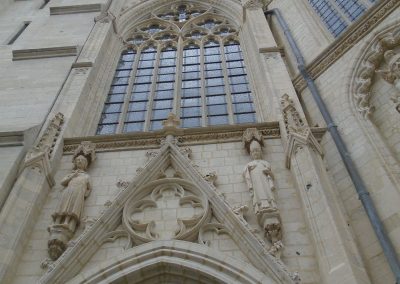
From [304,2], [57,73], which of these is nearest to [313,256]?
[57,73]

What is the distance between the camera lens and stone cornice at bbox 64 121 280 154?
9516 millimetres

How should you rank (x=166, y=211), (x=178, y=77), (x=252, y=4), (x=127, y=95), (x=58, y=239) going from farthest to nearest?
1. (x=252, y=4)
2. (x=178, y=77)
3. (x=127, y=95)
4. (x=166, y=211)
5. (x=58, y=239)

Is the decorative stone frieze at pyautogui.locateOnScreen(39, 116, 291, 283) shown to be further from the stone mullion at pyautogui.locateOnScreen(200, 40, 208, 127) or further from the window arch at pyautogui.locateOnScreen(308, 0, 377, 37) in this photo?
the window arch at pyautogui.locateOnScreen(308, 0, 377, 37)

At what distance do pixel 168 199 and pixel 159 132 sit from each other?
1.89m

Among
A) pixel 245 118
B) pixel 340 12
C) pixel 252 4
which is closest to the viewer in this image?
pixel 245 118

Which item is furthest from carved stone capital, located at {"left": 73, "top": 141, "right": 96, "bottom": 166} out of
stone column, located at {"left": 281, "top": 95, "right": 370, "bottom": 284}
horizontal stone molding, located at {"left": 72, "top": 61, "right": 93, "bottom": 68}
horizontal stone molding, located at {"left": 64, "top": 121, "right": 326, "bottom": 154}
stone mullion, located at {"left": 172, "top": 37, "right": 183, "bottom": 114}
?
stone column, located at {"left": 281, "top": 95, "right": 370, "bottom": 284}

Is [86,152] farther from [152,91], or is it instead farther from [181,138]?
[152,91]

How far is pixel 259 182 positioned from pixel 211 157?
1551 millimetres

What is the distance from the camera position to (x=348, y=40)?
35.6 feet

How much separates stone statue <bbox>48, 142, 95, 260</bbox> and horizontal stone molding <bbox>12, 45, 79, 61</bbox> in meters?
4.93

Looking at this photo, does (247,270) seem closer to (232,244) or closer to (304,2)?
(232,244)

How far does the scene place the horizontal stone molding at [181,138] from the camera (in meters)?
9.51

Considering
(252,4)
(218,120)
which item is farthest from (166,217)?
(252,4)

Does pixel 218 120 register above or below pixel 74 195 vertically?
above
